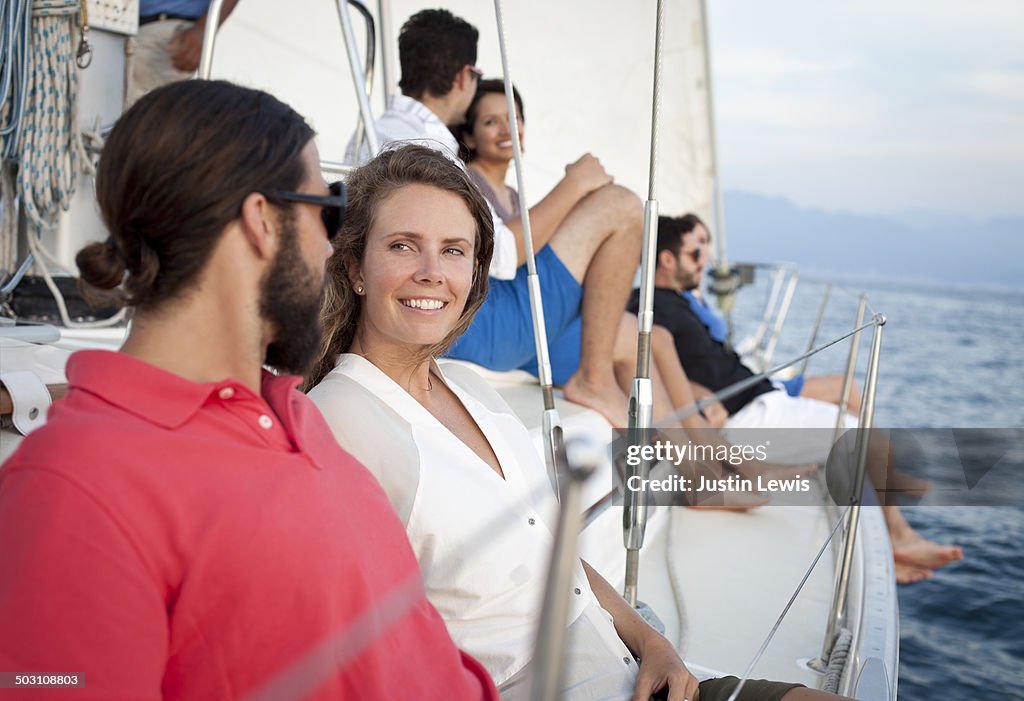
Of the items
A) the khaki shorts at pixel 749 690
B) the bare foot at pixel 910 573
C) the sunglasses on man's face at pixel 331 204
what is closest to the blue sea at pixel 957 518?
the bare foot at pixel 910 573

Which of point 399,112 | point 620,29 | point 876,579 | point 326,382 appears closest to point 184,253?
point 326,382

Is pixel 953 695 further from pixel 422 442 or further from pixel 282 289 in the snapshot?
pixel 282 289

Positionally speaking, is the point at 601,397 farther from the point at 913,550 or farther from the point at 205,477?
the point at 205,477

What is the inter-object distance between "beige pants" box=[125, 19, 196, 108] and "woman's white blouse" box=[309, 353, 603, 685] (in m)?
1.56

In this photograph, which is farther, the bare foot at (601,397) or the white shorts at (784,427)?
the white shorts at (784,427)

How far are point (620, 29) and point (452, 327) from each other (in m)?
3.53

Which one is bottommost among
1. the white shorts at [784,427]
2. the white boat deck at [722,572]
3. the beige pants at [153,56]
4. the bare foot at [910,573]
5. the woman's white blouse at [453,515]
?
the bare foot at [910,573]

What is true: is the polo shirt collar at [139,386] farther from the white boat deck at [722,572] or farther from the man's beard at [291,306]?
the white boat deck at [722,572]

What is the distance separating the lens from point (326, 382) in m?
1.14

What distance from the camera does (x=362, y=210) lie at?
1.29m

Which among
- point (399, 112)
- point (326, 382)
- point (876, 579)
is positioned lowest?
point (876, 579)

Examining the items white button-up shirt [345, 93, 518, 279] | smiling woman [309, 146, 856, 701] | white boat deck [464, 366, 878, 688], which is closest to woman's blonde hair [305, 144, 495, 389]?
smiling woman [309, 146, 856, 701]

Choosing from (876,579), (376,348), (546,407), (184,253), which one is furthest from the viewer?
(876,579)

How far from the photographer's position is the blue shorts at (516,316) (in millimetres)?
2350
